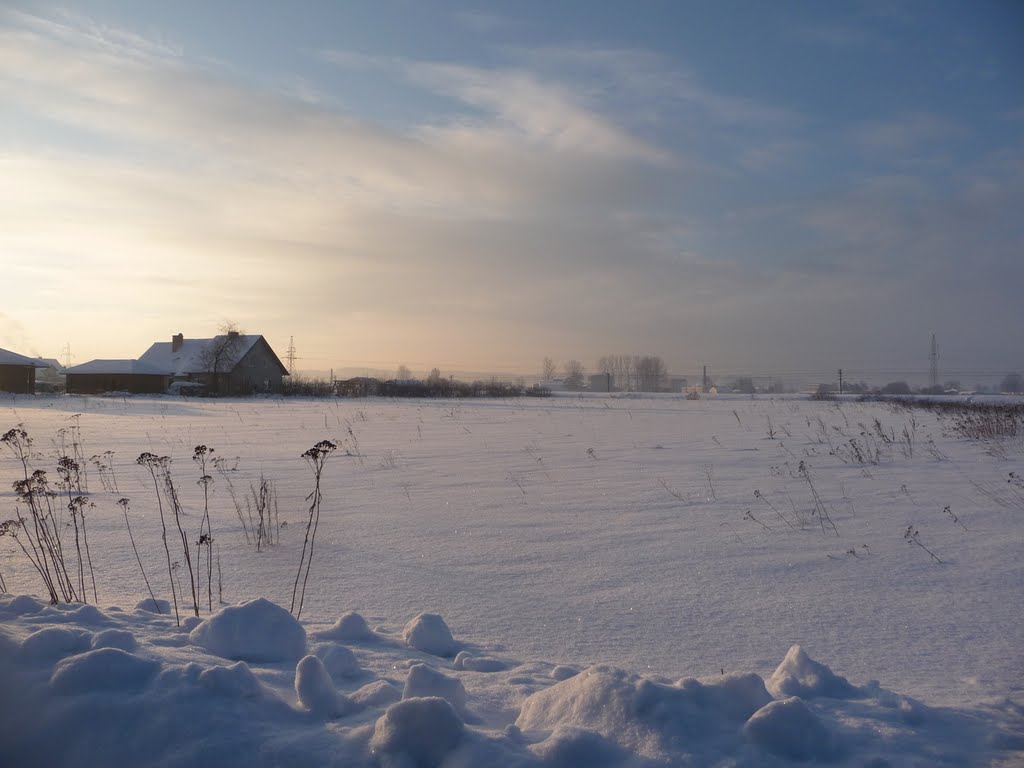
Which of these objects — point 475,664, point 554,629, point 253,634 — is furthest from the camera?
point 554,629

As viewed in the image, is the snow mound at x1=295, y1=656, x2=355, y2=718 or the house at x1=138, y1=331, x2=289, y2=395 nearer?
the snow mound at x1=295, y1=656, x2=355, y2=718

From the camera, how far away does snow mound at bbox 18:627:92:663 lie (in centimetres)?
227

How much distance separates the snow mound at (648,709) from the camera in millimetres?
2031

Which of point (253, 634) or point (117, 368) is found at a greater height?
point (117, 368)

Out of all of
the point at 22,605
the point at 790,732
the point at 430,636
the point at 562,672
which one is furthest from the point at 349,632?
the point at 790,732

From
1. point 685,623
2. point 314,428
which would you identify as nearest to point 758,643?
point 685,623

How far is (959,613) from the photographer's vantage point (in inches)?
140

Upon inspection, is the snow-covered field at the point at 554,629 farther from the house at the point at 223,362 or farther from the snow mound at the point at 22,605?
the house at the point at 223,362

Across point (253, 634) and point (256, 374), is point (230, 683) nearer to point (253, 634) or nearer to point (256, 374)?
point (253, 634)

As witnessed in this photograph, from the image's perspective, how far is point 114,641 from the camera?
2.44 m

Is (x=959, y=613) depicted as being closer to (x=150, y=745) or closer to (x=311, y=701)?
(x=311, y=701)

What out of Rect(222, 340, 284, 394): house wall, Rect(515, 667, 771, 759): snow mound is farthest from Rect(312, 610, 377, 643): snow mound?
Rect(222, 340, 284, 394): house wall

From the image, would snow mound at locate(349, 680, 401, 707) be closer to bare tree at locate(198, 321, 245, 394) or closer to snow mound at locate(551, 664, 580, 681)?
snow mound at locate(551, 664, 580, 681)

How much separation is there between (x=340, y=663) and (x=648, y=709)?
1.30 metres
